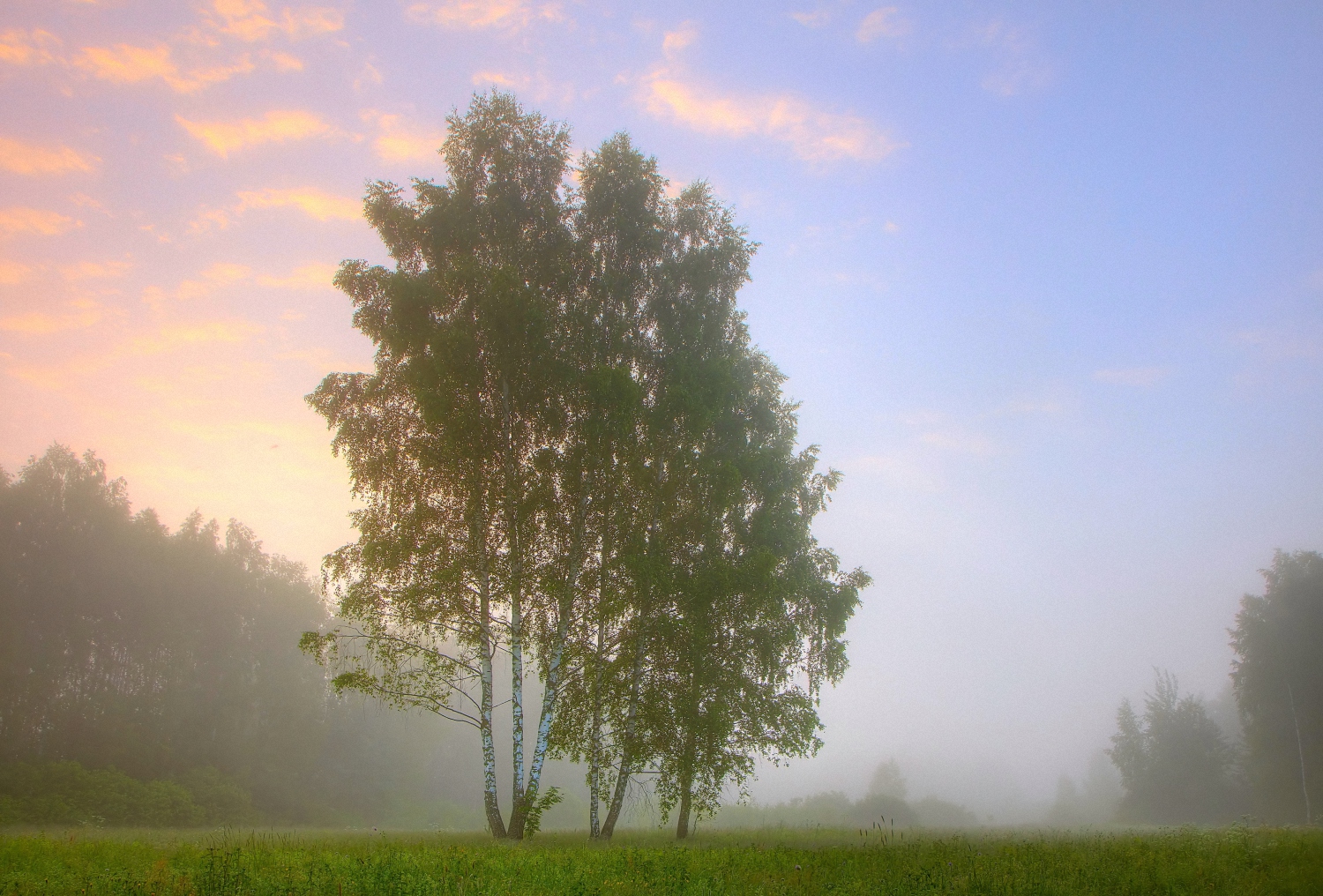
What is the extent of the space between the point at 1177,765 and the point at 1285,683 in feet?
38.4

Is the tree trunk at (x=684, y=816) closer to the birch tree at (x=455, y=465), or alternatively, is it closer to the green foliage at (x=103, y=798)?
the birch tree at (x=455, y=465)

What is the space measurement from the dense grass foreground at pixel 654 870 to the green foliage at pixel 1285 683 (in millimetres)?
33485

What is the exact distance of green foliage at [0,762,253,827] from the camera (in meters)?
31.5

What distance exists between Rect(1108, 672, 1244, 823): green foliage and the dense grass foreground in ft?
141

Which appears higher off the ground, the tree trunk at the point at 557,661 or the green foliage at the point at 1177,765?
the tree trunk at the point at 557,661

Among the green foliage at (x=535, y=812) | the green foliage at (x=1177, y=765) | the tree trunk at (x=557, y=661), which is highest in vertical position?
the tree trunk at (x=557, y=661)

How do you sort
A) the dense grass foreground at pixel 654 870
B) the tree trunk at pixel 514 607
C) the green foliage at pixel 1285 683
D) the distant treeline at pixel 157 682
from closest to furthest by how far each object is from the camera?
the dense grass foreground at pixel 654 870
the tree trunk at pixel 514 607
the green foliage at pixel 1285 683
the distant treeline at pixel 157 682

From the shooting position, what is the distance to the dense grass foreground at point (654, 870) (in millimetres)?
7926

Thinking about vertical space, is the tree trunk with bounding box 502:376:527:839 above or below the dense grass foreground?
above

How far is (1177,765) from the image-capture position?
45188mm

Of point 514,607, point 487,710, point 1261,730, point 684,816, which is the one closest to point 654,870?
point 487,710

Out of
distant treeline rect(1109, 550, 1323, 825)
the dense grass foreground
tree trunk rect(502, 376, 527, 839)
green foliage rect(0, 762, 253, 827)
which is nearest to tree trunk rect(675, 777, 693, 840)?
tree trunk rect(502, 376, 527, 839)

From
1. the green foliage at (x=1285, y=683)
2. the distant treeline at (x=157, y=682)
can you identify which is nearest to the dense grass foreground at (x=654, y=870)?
the distant treeline at (x=157, y=682)

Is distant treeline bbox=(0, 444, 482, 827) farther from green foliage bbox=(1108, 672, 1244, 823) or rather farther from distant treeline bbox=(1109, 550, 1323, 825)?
distant treeline bbox=(1109, 550, 1323, 825)
